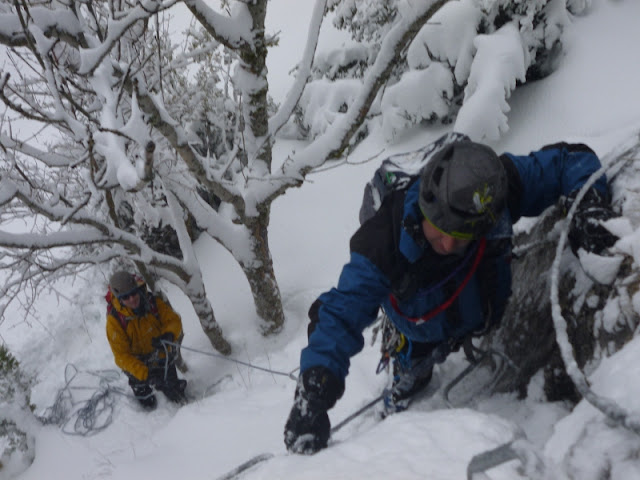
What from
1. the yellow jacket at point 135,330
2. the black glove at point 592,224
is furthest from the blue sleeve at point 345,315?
the yellow jacket at point 135,330

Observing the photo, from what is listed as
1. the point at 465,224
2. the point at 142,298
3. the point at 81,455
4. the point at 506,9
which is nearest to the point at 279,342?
the point at 142,298

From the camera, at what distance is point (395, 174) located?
7.23 ft

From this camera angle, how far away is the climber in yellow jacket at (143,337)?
4.83 meters

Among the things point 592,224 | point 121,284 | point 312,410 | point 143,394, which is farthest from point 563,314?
point 143,394

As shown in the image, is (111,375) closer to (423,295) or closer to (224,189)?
(224,189)

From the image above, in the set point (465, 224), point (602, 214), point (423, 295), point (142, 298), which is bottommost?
point (142, 298)

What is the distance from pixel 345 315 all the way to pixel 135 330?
13.0 ft

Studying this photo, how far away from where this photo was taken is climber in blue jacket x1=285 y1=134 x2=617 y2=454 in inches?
70.7

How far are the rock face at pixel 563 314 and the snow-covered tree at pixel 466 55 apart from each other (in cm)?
231

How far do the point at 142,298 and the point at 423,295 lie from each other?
388 centimetres

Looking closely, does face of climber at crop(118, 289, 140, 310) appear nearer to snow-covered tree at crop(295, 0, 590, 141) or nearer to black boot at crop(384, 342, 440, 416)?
black boot at crop(384, 342, 440, 416)

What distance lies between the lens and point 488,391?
2.68 meters

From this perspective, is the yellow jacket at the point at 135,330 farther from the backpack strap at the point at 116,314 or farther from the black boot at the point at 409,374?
the black boot at the point at 409,374

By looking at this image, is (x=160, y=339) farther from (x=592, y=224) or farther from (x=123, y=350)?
(x=592, y=224)
